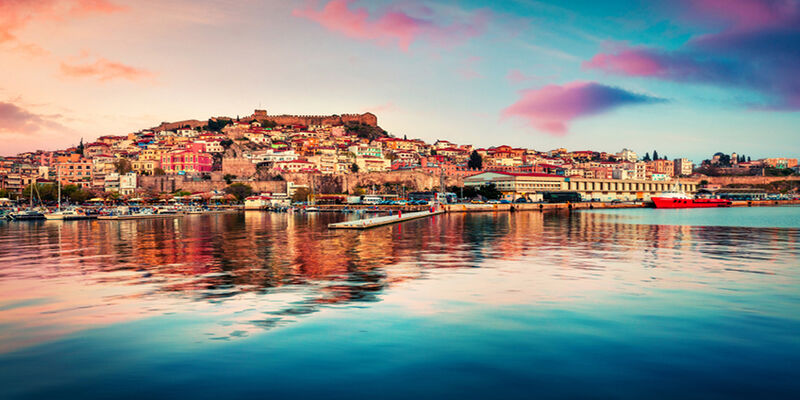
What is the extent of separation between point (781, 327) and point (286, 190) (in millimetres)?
97650

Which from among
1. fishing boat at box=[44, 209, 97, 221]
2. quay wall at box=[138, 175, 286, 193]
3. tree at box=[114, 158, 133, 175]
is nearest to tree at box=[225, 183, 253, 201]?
quay wall at box=[138, 175, 286, 193]

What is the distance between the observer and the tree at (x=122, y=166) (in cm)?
11166

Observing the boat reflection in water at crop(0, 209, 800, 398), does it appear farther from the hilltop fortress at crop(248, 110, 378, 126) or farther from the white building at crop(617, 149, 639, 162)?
the white building at crop(617, 149, 639, 162)

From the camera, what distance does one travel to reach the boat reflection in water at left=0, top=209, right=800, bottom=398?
6715mm

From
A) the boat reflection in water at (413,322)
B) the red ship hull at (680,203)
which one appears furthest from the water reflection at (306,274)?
the red ship hull at (680,203)

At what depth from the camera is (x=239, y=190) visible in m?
100

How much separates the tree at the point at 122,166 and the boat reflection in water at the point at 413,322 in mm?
102693

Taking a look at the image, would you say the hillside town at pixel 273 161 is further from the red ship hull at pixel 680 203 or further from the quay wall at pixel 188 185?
the red ship hull at pixel 680 203

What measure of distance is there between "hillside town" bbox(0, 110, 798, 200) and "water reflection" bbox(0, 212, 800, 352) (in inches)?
2810

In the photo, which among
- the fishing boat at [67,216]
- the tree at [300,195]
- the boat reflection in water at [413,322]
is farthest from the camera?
the tree at [300,195]

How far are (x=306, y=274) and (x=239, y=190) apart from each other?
89582mm

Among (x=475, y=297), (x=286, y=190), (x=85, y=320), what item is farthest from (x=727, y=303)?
(x=286, y=190)

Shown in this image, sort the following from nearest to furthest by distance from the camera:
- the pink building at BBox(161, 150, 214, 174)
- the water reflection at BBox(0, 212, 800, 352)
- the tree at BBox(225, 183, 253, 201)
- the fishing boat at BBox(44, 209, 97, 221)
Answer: the water reflection at BBox(0, 212, 800, 352)
the fishing boat at BBox(44, 209, 97, 221)
the tree at BBox(225, 183, 253, 201)
the pink building at BBox(161, 150, 214, 174)

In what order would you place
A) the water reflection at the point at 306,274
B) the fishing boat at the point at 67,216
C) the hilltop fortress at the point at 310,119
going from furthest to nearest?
the hilltop fortress at the point at 310,119, the fishing boat at the point at 67,216, the water reflection at the point at 306,274
